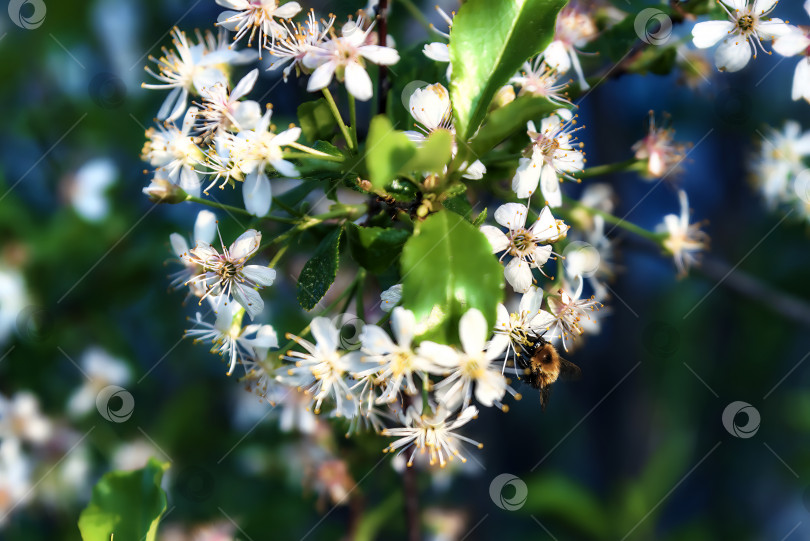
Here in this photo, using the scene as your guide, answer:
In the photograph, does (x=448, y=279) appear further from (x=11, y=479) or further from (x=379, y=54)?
(x=11, y=479)

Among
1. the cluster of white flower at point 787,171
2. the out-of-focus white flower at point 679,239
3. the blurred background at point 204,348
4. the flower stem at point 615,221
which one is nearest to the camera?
the flower stem at point 615,221

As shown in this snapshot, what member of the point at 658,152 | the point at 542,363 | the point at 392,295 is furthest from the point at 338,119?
the point at 658,152

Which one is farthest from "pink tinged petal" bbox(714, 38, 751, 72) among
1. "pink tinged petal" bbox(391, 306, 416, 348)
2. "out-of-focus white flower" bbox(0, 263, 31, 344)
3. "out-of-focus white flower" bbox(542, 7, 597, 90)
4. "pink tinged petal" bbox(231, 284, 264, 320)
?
"out-of-focus white flower" bbox(0, 263, 31, 344)

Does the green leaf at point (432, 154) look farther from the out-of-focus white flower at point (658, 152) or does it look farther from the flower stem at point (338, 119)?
the out-of-focus white flower at point (658, 152)

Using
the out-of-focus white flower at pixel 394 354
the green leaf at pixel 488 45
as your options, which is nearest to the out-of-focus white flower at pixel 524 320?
the out-of-focus white flower at pixel 394 354

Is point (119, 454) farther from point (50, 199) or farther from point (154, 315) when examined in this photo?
point (50, 199)

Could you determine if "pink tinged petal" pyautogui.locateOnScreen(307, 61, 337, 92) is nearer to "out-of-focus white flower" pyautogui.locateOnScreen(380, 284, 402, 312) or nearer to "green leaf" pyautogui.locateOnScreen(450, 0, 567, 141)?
"green leaf" pyautogui.locateOnScreen(450, 0, 567, 141)
